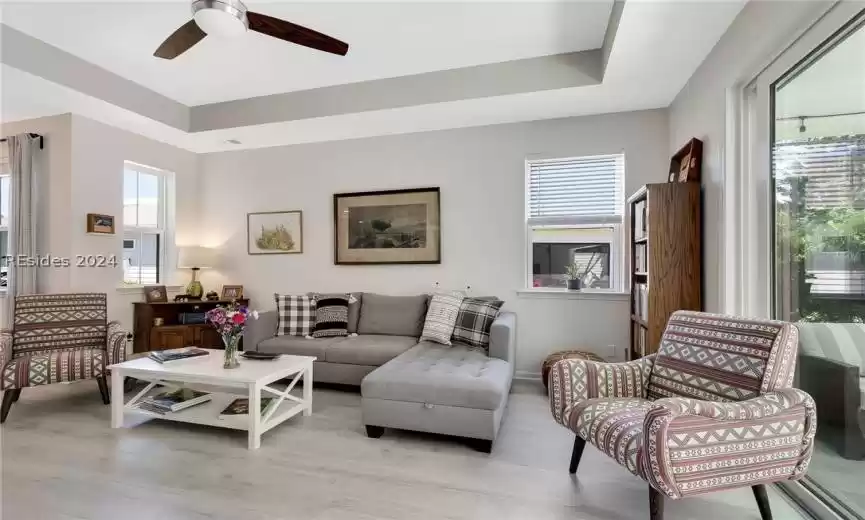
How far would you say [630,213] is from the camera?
11.7 feet

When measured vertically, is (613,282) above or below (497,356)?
above

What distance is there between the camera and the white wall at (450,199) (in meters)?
3.80

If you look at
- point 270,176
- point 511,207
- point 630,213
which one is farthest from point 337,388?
point 630,213

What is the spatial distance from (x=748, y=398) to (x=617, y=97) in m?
2.51

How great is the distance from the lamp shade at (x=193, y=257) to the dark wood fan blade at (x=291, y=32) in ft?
10.5

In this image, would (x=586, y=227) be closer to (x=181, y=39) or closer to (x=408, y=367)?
(x=408, y=367)

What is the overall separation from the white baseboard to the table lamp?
3558 millimetres

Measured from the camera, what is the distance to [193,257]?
4625 mm

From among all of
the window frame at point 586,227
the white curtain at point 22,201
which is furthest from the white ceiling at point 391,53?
the window frame at point 586,227

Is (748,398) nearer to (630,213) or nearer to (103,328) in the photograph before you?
(630,213)

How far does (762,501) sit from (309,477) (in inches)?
79.3

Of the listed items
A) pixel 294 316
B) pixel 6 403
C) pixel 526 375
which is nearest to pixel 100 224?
pixel 6 403

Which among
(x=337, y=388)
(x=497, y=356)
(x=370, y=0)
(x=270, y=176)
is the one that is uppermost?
(x=370, y=0)

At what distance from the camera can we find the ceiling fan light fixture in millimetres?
1940
